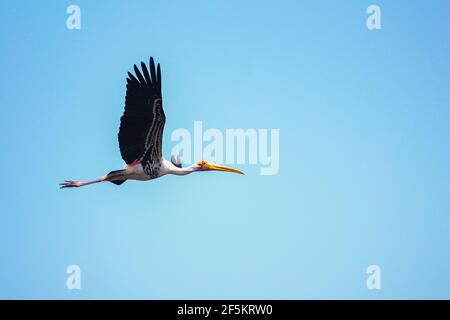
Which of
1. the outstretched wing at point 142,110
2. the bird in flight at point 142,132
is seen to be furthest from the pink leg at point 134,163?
the outstretched wing at point 142,110

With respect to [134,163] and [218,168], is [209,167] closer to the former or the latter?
[218,168]

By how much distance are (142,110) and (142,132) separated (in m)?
0.67

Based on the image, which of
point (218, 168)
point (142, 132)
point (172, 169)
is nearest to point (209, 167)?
point (218, 168)

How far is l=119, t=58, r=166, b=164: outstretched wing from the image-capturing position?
67.3ft

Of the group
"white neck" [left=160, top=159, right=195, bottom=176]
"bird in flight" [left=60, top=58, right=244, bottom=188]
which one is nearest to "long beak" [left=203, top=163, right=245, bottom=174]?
"white neck" [left=160, top=159, right=195, bottom=176]

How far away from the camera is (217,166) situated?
24656 millimetres

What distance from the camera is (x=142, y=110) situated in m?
20.7

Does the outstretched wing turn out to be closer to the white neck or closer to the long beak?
the white neck

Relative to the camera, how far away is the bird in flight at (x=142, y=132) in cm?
2056
